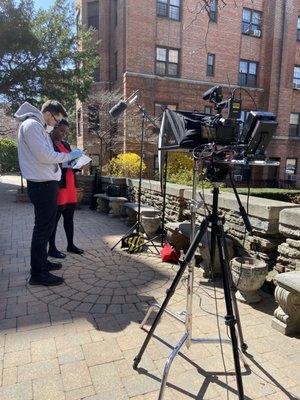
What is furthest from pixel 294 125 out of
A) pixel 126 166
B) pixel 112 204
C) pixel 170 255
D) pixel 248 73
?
pixel 170 255

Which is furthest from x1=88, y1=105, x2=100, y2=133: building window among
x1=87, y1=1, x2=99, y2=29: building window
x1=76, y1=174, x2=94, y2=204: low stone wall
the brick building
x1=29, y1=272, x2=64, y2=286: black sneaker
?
x1=29, y1=272, x2=64, y2=286: black sneaker

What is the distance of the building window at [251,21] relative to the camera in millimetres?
17188

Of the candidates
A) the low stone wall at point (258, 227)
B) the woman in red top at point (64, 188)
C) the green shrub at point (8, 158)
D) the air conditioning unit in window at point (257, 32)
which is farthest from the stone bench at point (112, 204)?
the green shrub at point (8, 158)

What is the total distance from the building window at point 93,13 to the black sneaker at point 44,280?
17.7m

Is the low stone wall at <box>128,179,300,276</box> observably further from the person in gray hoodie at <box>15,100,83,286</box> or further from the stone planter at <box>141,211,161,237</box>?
the person in gray hoodie at <box>15,100,83,286</box>

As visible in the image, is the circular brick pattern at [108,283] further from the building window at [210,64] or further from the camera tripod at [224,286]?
the building window at [210,64]

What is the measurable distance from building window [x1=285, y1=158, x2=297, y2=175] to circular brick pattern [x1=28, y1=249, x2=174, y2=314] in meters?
16.8

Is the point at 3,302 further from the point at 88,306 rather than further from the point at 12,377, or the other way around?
the point at 12,377

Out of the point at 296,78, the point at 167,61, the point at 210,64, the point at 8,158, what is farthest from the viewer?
the point at 8,158

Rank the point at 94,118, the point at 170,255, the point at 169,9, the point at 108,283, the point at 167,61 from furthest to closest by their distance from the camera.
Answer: the point at 167,61
the point at 94,118
the point at 169,9
the point at 170,255
the point at 108,283

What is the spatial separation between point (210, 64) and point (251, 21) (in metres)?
A: 3.10

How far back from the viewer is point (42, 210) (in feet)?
11.6

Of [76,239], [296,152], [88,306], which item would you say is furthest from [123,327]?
[296,152]

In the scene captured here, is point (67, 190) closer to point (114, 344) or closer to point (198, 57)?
point (114, 344)
